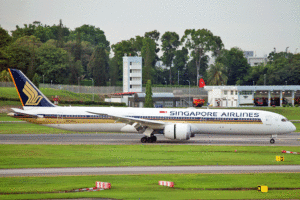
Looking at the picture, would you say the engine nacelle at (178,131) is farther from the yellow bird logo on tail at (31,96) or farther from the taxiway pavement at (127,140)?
the yellow bird logo on tail at (31,96)

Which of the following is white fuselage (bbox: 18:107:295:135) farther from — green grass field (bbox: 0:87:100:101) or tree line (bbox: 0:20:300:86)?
tree line (bbox: 0:20:300:86)

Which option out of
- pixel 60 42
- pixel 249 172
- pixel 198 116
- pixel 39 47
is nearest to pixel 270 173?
pixel 249 172

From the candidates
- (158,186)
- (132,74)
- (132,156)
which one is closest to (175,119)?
(132,156)

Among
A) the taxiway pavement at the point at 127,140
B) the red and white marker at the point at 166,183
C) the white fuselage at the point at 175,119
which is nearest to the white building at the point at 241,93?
the taxiway pavement at the point at 127,140

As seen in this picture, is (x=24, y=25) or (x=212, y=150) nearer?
(x=212, y=150)

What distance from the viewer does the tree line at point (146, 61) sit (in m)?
140

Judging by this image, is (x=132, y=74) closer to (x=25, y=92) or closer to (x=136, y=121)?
(x=25, y=92)

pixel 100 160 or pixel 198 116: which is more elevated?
pixel 198 116

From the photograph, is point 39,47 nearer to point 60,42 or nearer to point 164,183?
point 60,42

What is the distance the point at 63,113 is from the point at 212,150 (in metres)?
17.4

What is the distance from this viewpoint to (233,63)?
166 meters

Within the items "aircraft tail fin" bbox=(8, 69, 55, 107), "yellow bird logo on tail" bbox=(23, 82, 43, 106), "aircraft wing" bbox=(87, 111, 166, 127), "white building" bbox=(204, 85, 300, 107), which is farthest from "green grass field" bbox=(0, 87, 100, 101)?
"aircraft wing" bbox=(87, 111, 166, 127)

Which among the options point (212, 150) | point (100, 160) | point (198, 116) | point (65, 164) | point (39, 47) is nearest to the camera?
point (65, 164)

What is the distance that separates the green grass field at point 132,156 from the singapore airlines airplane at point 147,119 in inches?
187
